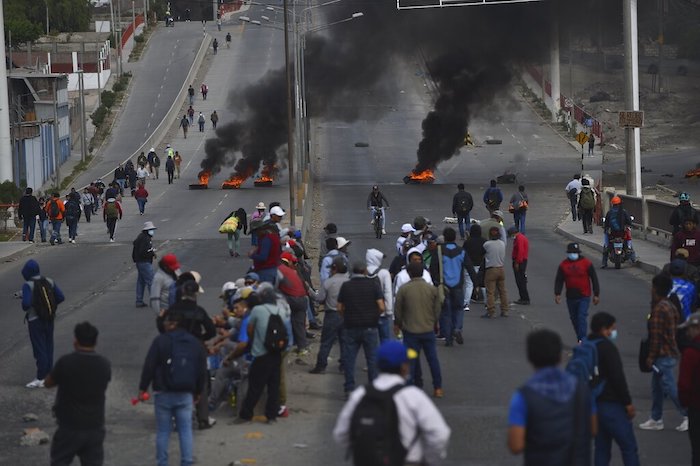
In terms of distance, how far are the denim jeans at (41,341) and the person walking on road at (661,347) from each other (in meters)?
6.18

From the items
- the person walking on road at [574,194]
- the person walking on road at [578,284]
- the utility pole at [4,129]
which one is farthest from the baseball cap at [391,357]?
the utility pole at [4,129]

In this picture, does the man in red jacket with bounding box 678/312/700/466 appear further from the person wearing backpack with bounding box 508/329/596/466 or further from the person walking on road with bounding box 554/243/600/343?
the person walking on road with bounding box 554/243/600/343

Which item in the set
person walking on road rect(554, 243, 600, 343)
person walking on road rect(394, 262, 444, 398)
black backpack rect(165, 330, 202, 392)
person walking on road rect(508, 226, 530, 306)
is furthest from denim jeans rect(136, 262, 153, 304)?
black backpack rect(165, 330, 202, 392)

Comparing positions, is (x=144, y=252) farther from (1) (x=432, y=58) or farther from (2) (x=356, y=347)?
(1) (x=432, y=58)

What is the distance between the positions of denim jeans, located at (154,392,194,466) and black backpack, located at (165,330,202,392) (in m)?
0.08

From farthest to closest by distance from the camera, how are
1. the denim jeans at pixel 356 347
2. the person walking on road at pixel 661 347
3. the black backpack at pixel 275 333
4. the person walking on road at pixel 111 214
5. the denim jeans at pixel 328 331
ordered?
the person walking on road at pixel 111 214
the denim jeans at pixel 328 331
the denim jeans at pixel 356 347
the black backpack at pixel 275 333
the person walking on road at pixel 661 347

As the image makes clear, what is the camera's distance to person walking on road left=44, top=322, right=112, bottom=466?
29.8ft

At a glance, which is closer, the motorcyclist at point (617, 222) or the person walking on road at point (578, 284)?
the person walking on road at point (578, 284)

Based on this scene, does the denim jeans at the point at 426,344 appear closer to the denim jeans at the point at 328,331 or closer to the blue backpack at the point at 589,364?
the denim jeans at the point at 328,331

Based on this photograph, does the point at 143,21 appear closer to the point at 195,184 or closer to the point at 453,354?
the point at 195,184

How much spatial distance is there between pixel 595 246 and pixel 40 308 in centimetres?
1774

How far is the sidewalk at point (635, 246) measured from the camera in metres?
24.7

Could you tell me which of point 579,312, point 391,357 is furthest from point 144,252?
point 391,357

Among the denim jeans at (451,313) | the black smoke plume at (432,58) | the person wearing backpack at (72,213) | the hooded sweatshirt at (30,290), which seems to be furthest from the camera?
the black smoke plume at (432,58)
